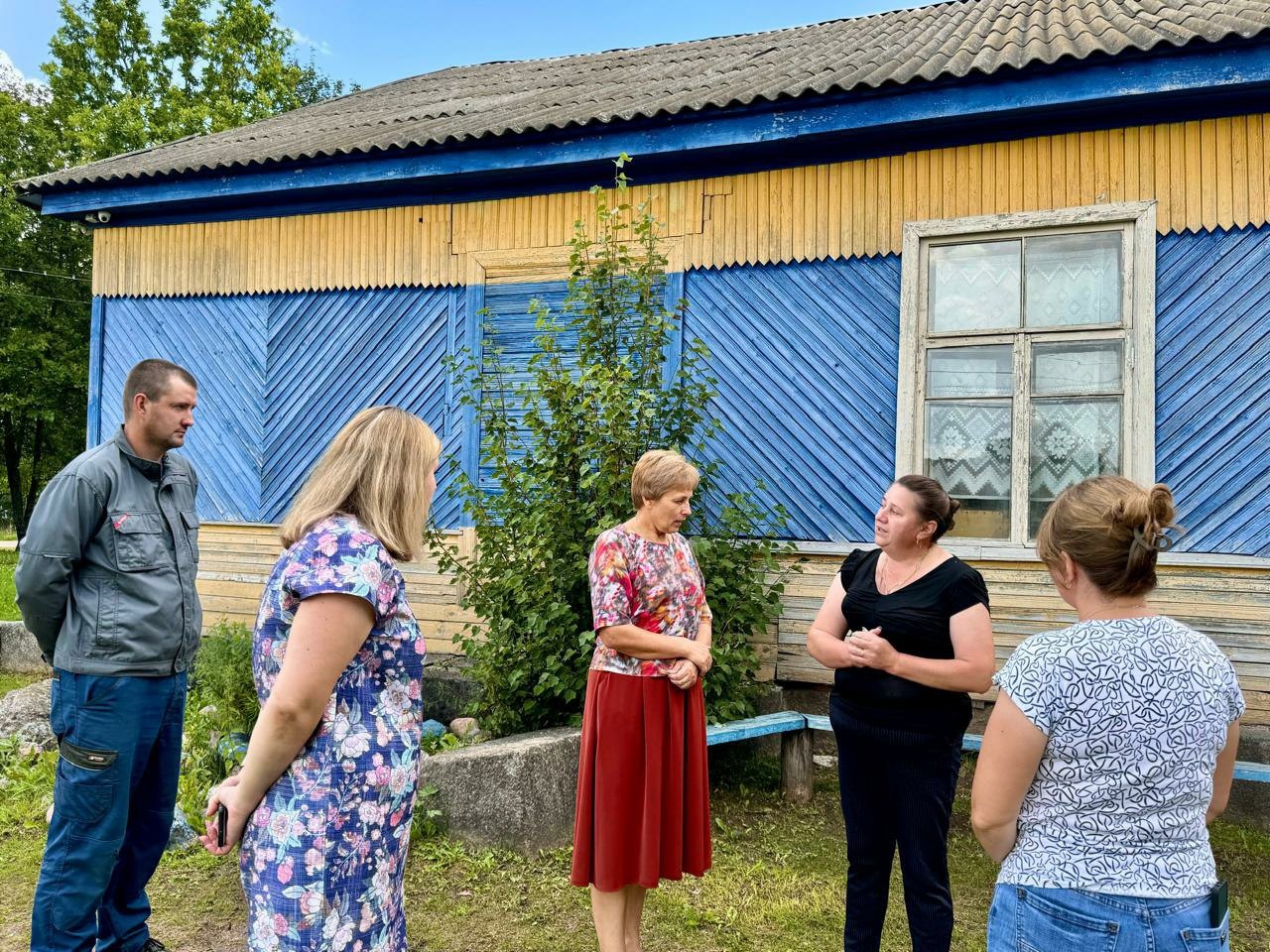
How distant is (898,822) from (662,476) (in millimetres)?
1426

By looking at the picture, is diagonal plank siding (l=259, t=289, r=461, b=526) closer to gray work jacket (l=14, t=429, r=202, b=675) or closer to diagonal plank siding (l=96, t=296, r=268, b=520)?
diagonal plank siding (l=96, t=296, r=268, b=520)

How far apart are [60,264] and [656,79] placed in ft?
79.0

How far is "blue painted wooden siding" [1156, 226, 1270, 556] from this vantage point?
536 cm

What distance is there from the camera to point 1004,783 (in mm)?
1889

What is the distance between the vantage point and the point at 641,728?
11.2ft

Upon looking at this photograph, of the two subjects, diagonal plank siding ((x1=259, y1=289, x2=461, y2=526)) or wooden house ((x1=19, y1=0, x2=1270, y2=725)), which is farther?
diagonal plank siding ((x1=259, y1=289, x2=461, y2=526))

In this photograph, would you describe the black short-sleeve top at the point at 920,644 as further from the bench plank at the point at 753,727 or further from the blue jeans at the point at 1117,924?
the bench plank at the point at 753,727

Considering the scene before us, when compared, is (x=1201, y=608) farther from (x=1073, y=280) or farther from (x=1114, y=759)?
(x=1114, y=759)

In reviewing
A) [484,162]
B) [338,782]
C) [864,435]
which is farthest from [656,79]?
[338,782]

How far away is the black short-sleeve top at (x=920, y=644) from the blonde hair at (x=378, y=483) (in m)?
1.70

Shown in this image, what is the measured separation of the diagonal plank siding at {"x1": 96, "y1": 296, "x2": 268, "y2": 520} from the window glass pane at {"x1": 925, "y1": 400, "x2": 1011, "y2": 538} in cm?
541

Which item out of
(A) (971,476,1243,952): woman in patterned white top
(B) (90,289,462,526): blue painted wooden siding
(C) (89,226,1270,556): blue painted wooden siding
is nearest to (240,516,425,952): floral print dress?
(A) (971,476,1243,952): woman in patterned white top

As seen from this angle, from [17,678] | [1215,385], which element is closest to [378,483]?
[1215,385]

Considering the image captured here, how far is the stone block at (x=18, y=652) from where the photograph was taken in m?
8.78
